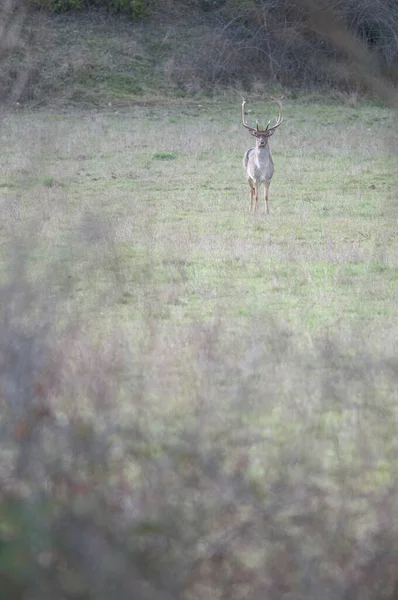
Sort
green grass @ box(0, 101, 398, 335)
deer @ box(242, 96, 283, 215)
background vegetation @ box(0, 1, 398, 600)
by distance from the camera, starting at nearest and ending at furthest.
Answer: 1. background vegetation @ box(0, 1, 398, 600)
2. green grass @ box(0, 101, 398, 335)
3. deer @ box(242, 96, 283, 215)

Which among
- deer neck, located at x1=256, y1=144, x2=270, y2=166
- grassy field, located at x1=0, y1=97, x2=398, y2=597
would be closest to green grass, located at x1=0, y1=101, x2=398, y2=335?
grassy field, located at x1=0, y1=97, x2=398, y2=597

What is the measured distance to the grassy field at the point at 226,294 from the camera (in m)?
3.60

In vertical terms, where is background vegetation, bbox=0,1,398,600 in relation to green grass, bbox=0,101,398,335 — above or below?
above

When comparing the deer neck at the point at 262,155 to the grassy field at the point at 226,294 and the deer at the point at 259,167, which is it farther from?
the grassy field at the point at 226,294

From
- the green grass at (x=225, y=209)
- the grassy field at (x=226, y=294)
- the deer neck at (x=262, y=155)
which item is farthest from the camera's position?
the deer neck at (x=262, y=155)

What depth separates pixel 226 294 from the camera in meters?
8.93

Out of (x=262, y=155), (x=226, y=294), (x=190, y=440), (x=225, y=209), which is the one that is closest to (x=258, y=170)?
(x=262, y=155)

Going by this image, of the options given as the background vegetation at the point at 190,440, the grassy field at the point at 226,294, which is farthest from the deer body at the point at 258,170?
the background vegetation at the point at 190,440

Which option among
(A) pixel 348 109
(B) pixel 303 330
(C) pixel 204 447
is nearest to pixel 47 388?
(C) pixel 204 447

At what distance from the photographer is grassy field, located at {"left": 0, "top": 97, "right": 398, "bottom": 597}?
360 cm

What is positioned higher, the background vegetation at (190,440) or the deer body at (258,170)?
the background vegetation at (190,440)

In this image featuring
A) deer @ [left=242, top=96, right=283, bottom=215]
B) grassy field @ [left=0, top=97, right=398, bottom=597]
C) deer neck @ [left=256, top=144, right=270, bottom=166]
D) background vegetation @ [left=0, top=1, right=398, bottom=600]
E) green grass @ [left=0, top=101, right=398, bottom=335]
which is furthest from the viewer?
deer neck @ [left=256, top=144, right=270, bottom=166]

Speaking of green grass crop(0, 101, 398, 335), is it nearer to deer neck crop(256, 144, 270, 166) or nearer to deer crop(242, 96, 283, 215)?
deer crop(242, 96, 283, 215)

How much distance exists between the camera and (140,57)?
2983cm
